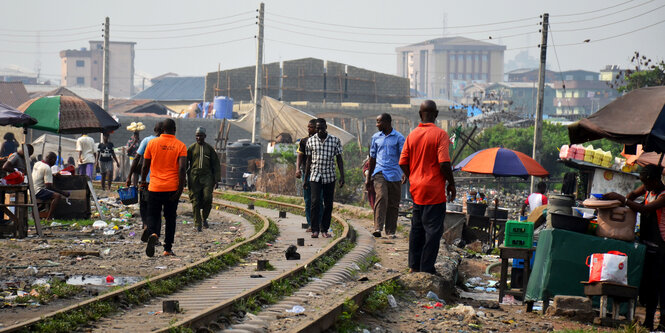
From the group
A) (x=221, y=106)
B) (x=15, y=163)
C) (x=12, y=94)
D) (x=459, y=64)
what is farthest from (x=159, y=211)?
(x=459, y=64)

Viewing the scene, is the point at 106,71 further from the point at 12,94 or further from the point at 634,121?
the point at 634,121

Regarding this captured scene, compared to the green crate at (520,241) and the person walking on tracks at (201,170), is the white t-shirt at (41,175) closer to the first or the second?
the person walking on tracks at (201,170)

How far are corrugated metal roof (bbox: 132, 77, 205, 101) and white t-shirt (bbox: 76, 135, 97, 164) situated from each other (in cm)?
5499

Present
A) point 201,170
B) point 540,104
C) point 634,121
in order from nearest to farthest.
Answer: point 634,121
point 201,170
point 540,104

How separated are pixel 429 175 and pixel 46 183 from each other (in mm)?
9230

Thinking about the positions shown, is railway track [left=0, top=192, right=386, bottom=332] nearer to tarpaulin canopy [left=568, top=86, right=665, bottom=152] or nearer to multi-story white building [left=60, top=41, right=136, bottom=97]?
tarpaulin canopy [left=568, top=86, right=665, bottom=152]

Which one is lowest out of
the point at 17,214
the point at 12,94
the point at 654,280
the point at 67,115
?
the point at 17,214

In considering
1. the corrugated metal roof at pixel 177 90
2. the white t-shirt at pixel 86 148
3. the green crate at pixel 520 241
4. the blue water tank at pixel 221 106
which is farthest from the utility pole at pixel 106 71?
the corrugated metal roof at pixel 177 90

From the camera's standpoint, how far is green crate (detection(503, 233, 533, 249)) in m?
9.56

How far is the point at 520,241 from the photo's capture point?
31.6 ft

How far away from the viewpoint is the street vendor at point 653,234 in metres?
8.23

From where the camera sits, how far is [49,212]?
16.1m

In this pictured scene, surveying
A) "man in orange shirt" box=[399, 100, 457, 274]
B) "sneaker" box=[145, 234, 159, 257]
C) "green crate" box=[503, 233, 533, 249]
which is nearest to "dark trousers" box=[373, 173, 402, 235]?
"green crate" box=[503, 233, 533, 249]

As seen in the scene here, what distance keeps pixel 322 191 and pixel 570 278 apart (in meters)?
4.97
